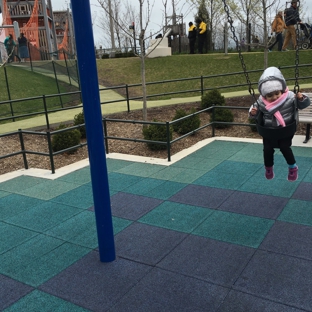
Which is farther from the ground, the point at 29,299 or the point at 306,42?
the point at 306,42

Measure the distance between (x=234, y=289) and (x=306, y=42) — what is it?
21.2 meters

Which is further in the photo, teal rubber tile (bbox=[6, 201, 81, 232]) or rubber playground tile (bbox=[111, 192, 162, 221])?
rubber playground tile (bbox=[111, 192, 162, 221])

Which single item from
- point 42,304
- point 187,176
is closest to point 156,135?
point 187,176

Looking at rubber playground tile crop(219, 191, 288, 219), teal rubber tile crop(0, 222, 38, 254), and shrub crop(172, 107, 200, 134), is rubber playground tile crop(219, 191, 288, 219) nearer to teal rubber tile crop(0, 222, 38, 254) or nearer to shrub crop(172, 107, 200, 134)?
teal rubber tile crop(0, 222, 38, 254)

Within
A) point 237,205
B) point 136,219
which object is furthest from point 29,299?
point 237,205

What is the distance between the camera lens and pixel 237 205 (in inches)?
196

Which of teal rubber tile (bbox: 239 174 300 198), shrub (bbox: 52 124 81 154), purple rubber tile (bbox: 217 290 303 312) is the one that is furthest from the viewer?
shrub (bbox: 52 124 81 154)

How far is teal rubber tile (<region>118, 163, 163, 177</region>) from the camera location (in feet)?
21.5

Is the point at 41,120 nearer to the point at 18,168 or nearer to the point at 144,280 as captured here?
the point at 18,168

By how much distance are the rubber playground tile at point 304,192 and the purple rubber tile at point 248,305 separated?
234 centimetres

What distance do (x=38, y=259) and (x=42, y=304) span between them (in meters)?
0.80

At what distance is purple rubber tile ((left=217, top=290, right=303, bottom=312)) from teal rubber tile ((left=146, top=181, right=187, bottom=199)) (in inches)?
95.3

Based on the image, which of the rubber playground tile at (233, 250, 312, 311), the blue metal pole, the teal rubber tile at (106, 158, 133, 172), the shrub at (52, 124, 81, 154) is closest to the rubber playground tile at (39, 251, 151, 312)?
the blue metal pole

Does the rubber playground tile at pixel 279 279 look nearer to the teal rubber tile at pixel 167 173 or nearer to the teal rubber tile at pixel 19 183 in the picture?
the teal rubber tile at pixel 167 173
